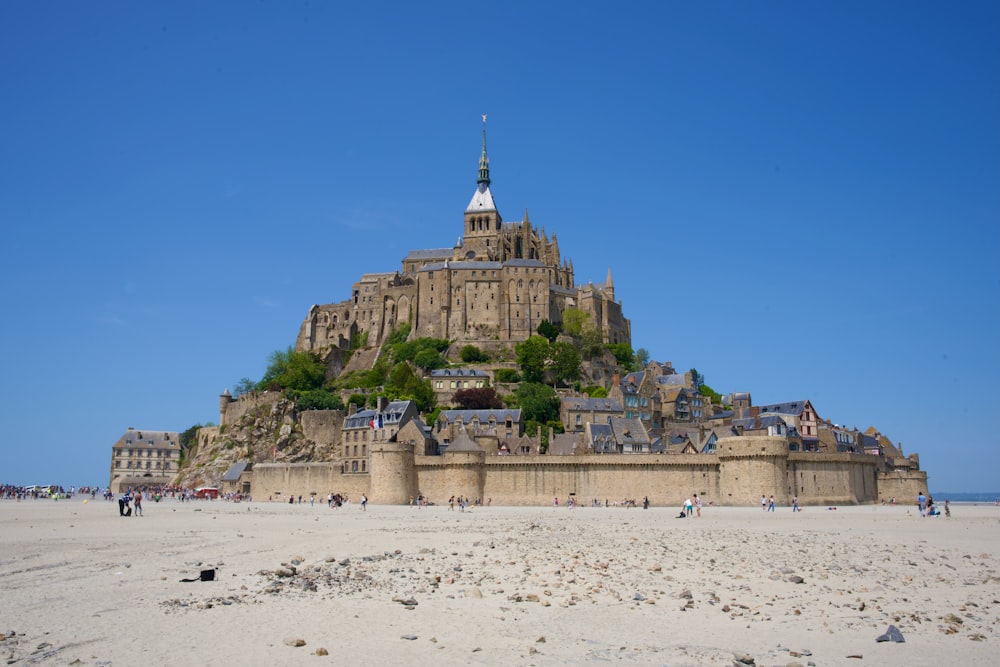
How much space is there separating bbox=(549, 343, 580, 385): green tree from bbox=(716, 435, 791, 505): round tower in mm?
30663

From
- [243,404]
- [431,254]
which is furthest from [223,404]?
[431,254]

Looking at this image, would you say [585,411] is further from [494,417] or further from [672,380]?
[672,380]

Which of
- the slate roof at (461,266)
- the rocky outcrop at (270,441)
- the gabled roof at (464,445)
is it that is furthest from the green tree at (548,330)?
the gabled roof at (464,445)

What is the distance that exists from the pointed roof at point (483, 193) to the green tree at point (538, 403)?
4076 cm

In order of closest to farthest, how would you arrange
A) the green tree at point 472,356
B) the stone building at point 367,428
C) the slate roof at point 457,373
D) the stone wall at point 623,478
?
the stone wall at point 623,478
the stone building at point 367,428
the slate roof at point 457,373
the green tree at point 472,356

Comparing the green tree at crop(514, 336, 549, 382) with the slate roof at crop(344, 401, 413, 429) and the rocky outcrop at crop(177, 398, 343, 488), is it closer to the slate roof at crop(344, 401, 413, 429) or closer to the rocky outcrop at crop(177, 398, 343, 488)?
the slate roof at crop(344, 401, 413, 429)

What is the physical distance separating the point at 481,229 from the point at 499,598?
9181 centimetres

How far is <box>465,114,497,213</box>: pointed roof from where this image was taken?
108438mm

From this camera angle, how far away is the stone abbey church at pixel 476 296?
90.3 metres

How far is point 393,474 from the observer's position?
2077 inches

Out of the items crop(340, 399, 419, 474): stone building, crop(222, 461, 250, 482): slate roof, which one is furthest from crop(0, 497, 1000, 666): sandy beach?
crop(222, 461, 250, 482): slate roof

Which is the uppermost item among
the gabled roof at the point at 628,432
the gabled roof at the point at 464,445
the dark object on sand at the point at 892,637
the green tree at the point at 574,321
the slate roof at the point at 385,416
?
the green tree at the point at 574,321

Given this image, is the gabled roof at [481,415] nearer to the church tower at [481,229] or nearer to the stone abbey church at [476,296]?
the stone abbey church at [476,296]

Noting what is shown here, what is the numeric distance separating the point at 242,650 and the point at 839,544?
19.5 m
